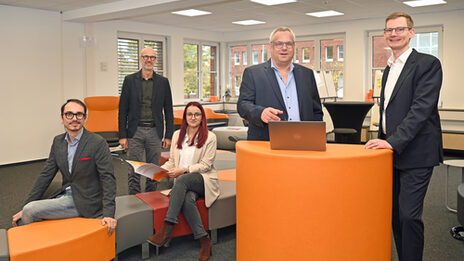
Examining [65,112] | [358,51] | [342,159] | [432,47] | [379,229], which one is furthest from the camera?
Answer: [358,51]

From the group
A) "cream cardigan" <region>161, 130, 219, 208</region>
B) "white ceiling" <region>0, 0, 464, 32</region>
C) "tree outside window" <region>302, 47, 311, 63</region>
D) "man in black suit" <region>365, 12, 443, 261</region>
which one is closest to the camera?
"man in black suit" <region>365, 12, 443, 261</region>

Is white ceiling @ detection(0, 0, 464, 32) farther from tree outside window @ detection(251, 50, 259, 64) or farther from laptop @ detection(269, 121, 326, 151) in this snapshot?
laptop @ detection(269, 121, 326, 151)

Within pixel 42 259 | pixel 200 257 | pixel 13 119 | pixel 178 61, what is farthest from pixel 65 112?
pixel 178 61

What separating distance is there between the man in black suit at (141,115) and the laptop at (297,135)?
2308mm

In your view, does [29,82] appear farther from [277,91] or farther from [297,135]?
[297,135]

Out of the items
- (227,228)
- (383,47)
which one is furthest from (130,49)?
(227,228)

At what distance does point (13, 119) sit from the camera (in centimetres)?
739

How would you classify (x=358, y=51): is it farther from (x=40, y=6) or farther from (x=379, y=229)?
(x=379, y=229)

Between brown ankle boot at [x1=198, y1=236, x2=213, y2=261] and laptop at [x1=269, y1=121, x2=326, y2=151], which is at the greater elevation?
laptop at [x1=269, y1=121, x2=326, y2=151]

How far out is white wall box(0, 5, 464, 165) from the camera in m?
7.31

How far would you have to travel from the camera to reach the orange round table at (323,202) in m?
1.99

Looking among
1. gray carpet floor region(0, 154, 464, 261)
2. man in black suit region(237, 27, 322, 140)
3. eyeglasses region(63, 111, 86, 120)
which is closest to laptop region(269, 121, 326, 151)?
gray carpet floor region(0, 154, 464, 261)

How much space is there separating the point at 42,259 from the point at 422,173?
2158 millimetres

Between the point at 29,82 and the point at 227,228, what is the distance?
5.30 meters
